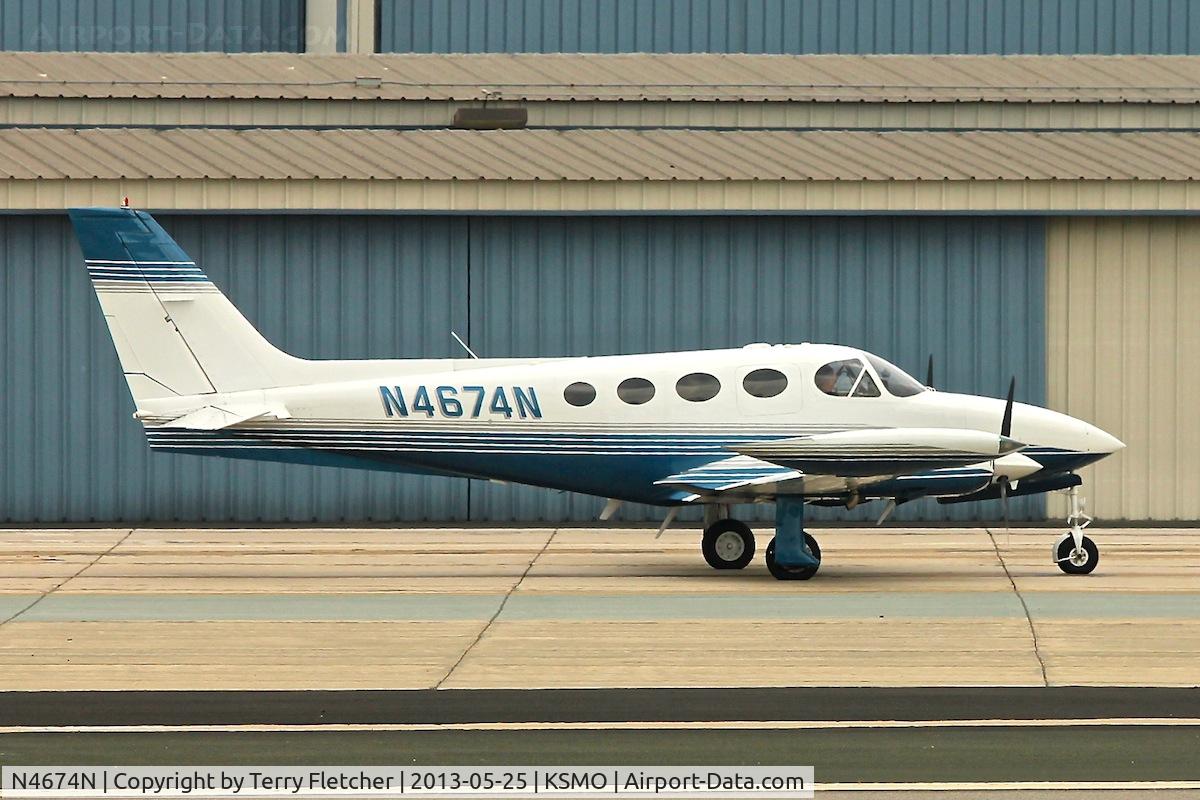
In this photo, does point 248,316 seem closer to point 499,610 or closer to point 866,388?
point 499,610

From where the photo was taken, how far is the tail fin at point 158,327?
19.2 meters

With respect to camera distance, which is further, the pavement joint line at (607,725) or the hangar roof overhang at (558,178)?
the hangar roof overhang at (558,178)

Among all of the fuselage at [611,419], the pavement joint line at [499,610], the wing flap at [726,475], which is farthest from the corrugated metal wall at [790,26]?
the wing flap at [726,475]

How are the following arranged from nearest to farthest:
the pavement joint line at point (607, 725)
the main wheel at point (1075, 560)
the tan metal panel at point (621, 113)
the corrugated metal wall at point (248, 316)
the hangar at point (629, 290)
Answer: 1. the pavement joint line at point (607, 725)
2. the main wheel at point (1075, 560)
3. the hangar at point (629, 290)
4. the corrugated metal wall at point (248, 316)
5. the tan metal panel at point (621, 113)

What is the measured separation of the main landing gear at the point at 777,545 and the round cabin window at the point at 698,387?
147cm

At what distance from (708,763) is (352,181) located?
53.0 feet

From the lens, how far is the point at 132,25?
104 feet

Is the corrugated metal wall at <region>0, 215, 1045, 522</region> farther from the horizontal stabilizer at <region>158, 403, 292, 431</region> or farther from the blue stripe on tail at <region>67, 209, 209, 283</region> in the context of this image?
the horizontal stabilizer at <region>158, 403, 292, 431</region>

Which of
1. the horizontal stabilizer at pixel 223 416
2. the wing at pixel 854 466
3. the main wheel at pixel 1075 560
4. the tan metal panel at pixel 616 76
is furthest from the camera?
the tan metal panel at pixel 616 76

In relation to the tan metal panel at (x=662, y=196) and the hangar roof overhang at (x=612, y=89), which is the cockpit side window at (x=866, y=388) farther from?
the hangar roof overhang at (x=612, y=89)

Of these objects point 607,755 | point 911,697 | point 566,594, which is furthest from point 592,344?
point 607,755

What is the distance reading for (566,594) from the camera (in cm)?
1836
